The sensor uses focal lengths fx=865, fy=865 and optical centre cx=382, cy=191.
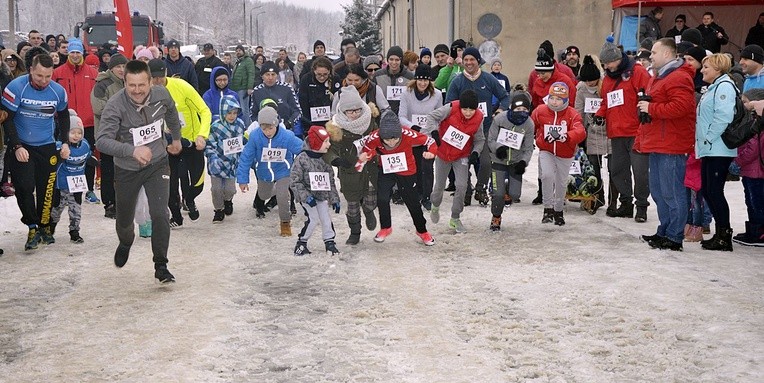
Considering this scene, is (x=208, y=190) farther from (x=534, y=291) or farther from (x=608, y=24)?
(x=608, y=24)

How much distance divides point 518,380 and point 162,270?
3.79m

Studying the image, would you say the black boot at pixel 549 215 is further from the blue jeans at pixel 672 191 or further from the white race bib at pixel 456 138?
the blue jeans at pixel 672 191

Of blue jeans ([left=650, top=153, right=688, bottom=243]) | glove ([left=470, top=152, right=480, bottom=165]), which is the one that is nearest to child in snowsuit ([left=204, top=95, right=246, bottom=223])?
glove ([left=470, top=152, right=480, bottom=165])

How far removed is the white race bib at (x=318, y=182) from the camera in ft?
30.1

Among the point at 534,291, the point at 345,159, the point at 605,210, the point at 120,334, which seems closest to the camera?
the point at 120,334

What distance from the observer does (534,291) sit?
24.6 ft

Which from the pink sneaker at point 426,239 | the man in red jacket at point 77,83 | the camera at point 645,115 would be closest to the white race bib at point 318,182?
the pink sneaker at point 426,239

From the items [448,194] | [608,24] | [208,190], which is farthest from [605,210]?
[608,24]

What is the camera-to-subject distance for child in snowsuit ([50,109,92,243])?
998cm

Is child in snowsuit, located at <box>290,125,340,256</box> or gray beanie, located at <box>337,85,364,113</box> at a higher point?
gray beanie, located at <box>337,85,364,113</box>

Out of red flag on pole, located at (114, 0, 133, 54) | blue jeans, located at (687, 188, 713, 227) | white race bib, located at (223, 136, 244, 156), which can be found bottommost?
blue jeans, located at (687, 188, 713, 227)

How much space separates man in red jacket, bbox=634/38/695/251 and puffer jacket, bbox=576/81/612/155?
2322mm

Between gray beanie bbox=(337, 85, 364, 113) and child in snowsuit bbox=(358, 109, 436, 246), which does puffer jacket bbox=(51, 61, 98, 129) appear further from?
child in snowsuit bbox=(358, 109, 436, 246)

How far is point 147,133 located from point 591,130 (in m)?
6.32
